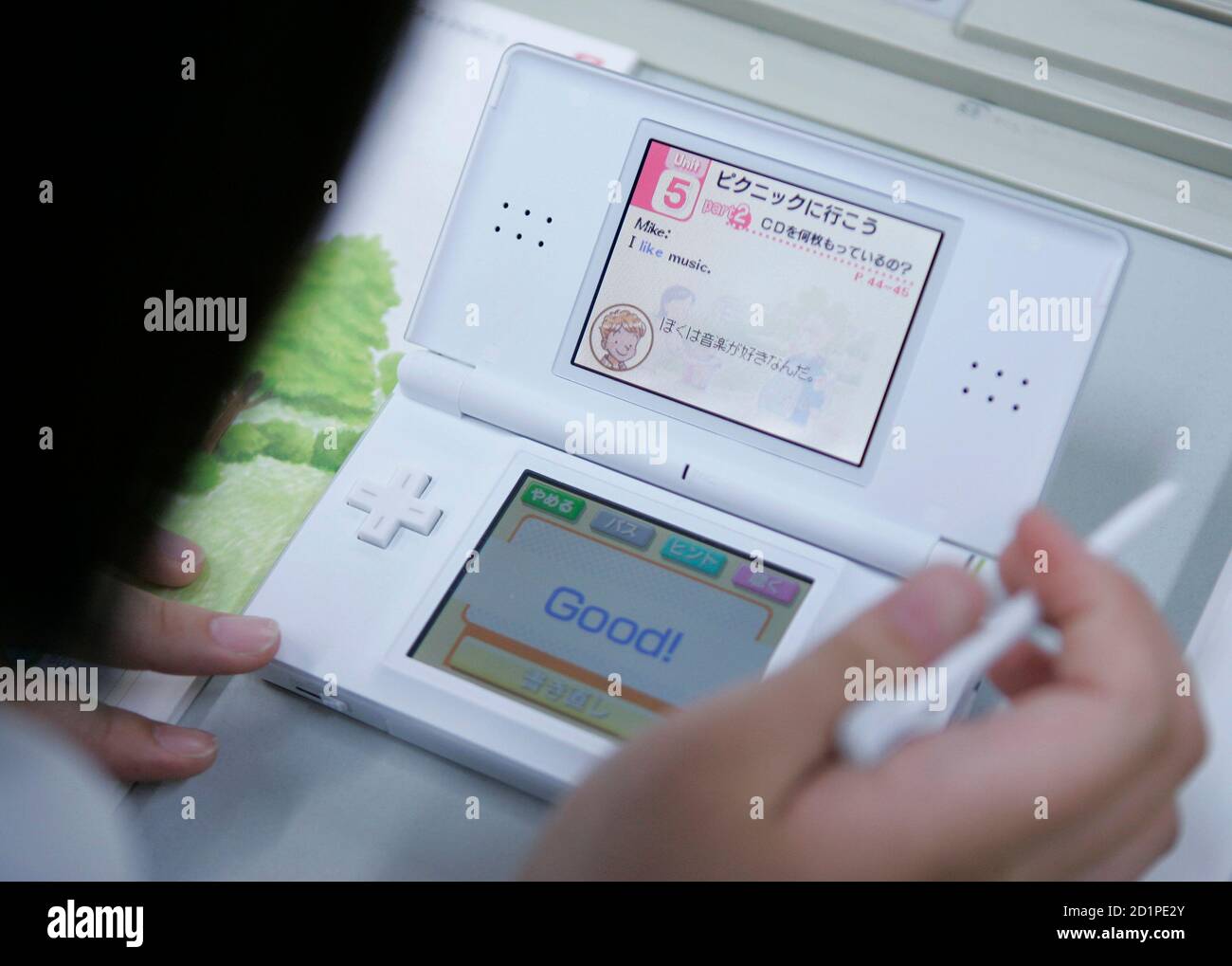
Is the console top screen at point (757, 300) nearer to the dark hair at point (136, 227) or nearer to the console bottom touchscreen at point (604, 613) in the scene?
the console bottom touchscreen at point (604, 613)

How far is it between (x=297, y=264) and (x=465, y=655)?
1.40 ft

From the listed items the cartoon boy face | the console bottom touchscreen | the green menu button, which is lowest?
the console bottom touchscreen

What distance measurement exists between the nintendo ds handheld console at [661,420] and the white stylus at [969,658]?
0.14 metres

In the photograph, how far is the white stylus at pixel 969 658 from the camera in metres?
Result: 0.52

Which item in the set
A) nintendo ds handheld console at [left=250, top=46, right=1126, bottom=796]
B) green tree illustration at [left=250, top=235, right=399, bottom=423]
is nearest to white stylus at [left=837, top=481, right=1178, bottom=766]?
nintendo ds handheld console at [left=250, top=46, right=1126, bottom=796]

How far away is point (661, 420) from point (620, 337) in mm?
67

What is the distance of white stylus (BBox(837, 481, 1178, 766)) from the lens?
516 mm

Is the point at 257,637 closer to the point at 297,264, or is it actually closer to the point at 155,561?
the point at 155,561

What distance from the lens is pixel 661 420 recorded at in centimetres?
79

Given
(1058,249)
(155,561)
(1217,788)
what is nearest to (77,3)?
(155,561)

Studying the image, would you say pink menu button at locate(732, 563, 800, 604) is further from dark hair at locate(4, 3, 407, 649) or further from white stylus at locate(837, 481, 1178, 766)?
dark hair at locate(4, 3, 407, 649)

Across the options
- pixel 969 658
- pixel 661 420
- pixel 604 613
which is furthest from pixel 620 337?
pixel 969 658

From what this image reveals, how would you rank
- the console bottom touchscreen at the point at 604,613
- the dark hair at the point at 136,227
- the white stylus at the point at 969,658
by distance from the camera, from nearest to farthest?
the white stylus at the point at 969,658, the console bottom touchscreen at the point at 604,613, the dark hair at the point at 136,227

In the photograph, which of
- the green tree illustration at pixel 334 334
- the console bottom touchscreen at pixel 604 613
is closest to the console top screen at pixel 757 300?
the console bottom touchscreen at pixel 604 613
